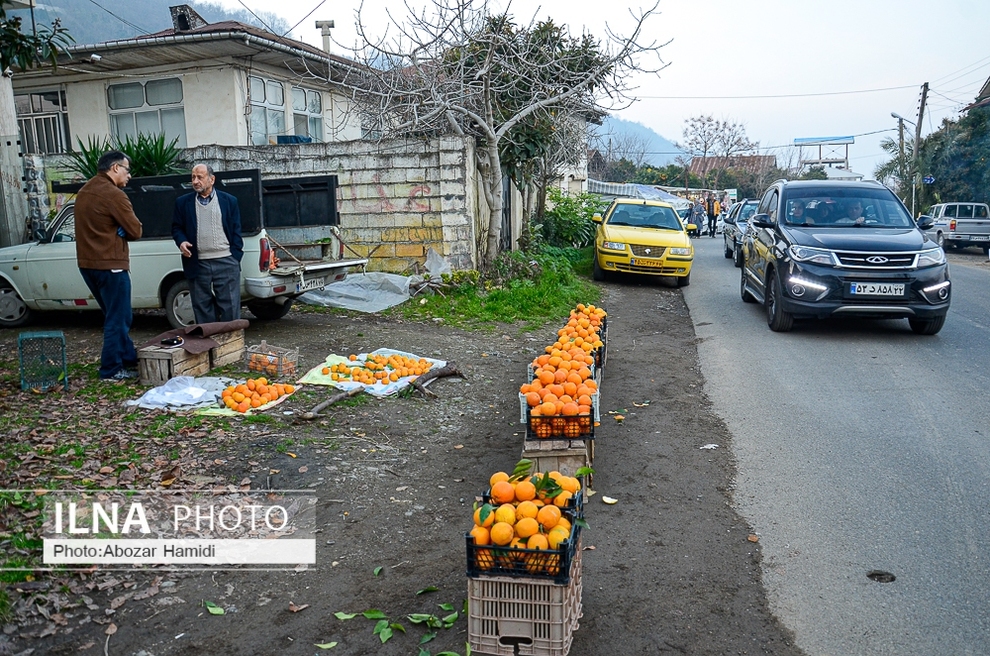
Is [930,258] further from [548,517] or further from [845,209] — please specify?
[548,517]

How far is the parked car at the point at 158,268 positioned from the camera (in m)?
9.03

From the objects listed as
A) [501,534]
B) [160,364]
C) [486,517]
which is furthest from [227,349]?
[501,534]

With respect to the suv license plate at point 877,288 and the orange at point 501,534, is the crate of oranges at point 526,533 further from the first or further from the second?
the suv license plate at point 877,288

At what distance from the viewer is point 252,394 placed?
668 cm

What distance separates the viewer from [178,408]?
21.1 ft

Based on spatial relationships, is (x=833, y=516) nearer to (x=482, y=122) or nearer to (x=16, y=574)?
(x=16, y=574)

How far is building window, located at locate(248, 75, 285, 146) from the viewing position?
17.3m

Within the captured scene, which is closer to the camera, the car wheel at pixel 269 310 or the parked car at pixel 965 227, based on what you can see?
the car wheel at pixel 269 310

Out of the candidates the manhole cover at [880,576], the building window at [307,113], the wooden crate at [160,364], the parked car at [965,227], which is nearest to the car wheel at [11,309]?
the wooden crate at [160,364]

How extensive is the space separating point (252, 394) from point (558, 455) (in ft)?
10.3

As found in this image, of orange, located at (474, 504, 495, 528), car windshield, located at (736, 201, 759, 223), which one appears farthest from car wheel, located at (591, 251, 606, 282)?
orange, located at (474, 504, 495, 528)

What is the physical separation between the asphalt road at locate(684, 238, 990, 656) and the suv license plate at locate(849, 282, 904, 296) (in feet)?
2.19

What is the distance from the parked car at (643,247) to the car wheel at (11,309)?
10.1 m

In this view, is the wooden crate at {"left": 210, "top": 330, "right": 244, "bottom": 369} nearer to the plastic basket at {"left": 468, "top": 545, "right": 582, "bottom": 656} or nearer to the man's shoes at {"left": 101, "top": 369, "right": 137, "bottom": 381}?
the man's shoes at {"left": 101, "top": 369, "right": 137, "bottom": 381}
